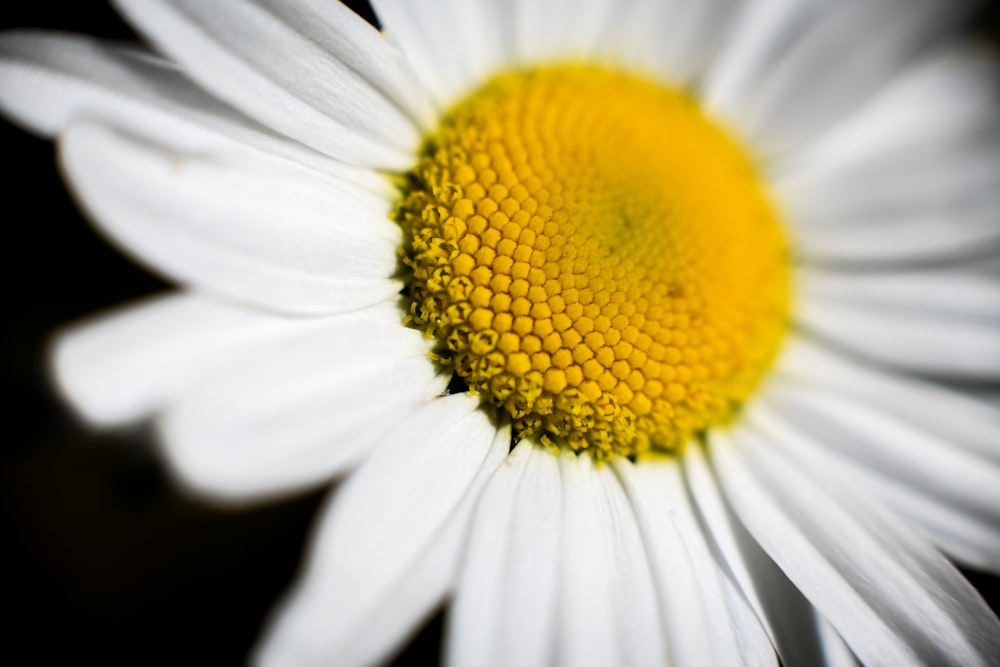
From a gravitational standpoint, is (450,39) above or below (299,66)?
above

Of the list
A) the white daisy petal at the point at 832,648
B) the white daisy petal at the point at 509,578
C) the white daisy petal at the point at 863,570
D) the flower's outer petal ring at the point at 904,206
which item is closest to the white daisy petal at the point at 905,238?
the flower's outer petal ring at the point at 904,206

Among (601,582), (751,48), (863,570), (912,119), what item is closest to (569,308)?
(601,582)

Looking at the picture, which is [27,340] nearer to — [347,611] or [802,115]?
[347,611]

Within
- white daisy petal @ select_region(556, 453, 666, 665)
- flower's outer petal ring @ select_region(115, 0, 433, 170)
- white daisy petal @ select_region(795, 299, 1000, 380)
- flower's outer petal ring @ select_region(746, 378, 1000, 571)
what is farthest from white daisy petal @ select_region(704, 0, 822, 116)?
white daisy petal @ select_region(556, 453, 666, 665)

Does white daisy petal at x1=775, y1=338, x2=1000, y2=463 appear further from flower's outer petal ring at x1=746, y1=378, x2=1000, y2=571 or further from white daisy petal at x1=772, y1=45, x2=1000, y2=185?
white daisy petal at x1=772, y1=45, x2=1000, y2=185

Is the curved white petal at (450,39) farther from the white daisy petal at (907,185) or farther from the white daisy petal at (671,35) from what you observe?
the white daisy petal at (907,185)

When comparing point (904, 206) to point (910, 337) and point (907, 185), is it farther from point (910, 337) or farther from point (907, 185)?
point (910, 337)
